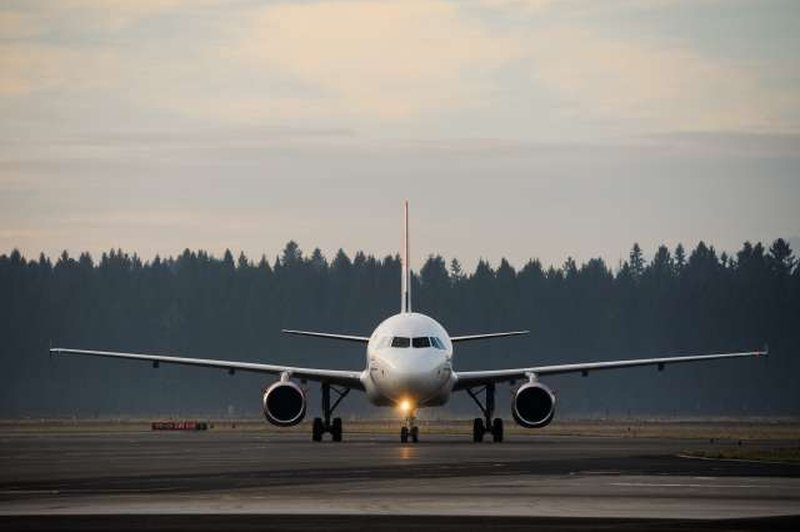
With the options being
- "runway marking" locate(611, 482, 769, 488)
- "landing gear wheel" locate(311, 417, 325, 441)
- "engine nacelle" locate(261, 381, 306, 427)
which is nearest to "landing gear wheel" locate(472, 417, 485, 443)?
"landing gear wheel" locate(311, 417, 325, 441)

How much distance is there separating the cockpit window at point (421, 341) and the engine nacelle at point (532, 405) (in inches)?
142

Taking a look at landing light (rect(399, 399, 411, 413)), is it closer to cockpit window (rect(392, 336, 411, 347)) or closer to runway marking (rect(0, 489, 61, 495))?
cockpit window (rect(392, 336, 411, 347))

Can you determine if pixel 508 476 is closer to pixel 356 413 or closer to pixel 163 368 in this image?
pixel 356 413

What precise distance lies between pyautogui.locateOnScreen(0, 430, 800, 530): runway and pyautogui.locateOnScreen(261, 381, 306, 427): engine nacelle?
264 inches

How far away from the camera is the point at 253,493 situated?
30.2 meters

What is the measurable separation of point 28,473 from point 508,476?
9.49 meters

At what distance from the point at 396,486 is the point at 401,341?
24.2 m

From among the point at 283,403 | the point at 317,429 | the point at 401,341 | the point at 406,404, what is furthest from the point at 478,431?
the point at 283,403

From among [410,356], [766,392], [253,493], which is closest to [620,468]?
[253,493]

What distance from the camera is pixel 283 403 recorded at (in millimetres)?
58875

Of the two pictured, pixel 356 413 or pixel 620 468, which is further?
pixel 356 413

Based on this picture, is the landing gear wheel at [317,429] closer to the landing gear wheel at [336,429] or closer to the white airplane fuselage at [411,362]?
the landing gear wheel at [336,429]

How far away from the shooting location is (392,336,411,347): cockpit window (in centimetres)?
5612

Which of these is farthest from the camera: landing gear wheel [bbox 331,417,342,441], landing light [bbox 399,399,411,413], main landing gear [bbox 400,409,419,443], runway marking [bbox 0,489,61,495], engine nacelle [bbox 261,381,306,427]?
engine nacelle [bbox 261,381,306,427]
